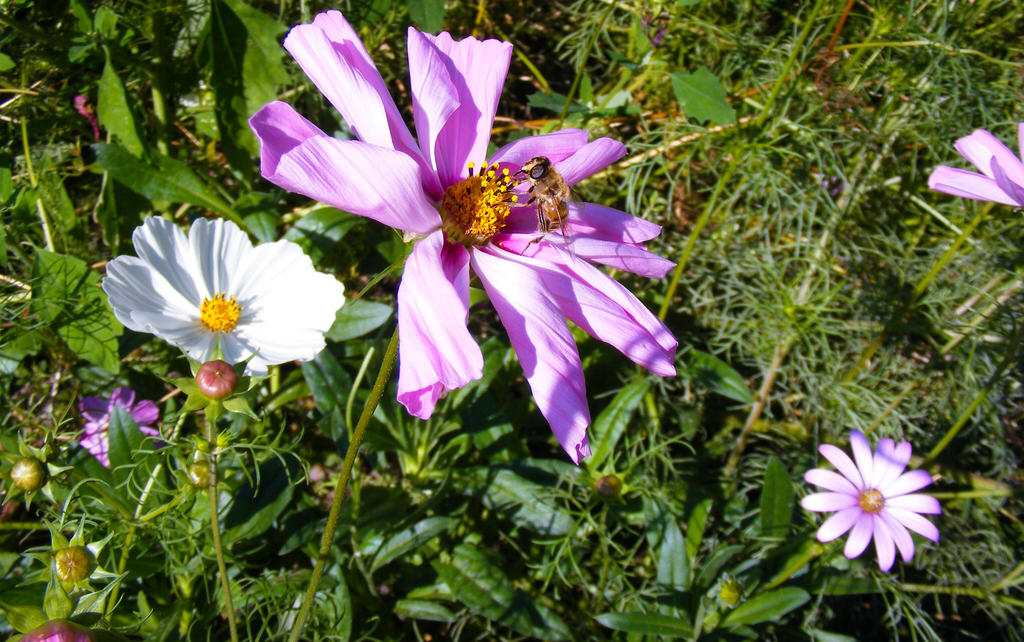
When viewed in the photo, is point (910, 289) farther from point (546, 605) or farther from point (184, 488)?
point (184, 488)

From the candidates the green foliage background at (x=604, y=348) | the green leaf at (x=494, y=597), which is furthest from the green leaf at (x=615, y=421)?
the green leaf at (x=494, y=597)

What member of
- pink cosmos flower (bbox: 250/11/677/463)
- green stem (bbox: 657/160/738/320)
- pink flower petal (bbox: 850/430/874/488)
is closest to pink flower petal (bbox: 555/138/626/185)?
pink cosmos flower (bbox: 250/11/677/463)


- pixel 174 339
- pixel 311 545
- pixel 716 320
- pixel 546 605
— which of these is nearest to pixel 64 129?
pixel 174 339

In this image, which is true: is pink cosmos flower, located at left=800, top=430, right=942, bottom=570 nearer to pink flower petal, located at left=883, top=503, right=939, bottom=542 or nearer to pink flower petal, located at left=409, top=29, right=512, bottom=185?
pink flower petal, located at left=883, top=503, right=939, bottom=542

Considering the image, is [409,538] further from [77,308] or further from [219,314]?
[77,308]

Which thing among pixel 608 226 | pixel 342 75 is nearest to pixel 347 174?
pixel 342 75

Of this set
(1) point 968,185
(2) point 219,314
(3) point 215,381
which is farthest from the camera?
(2) point 219,314
